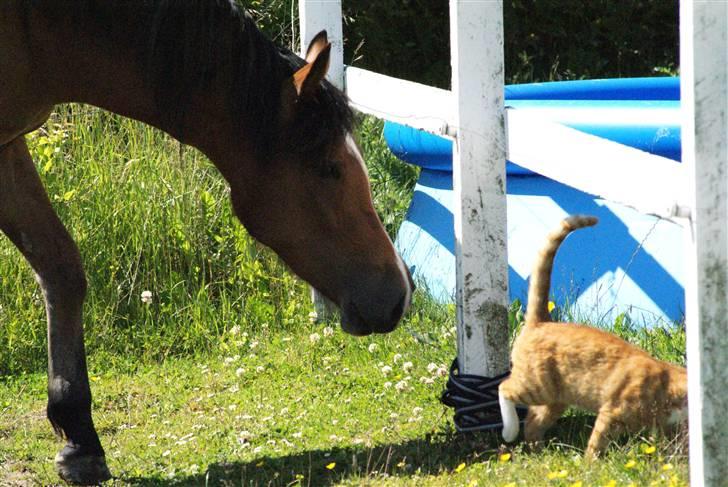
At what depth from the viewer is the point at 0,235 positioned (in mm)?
5641

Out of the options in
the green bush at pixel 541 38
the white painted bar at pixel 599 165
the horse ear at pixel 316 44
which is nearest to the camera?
the white painted bar at pixel 599 165

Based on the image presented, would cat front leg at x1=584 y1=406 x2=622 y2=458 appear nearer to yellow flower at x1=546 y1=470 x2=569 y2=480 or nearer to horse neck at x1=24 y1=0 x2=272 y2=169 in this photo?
yellow flower at x1=546 y1=470 x2=569 y2=480

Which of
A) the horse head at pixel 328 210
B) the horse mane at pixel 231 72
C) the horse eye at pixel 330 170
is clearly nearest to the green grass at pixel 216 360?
the horse head at pixel 328 210

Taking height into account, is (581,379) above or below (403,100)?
below

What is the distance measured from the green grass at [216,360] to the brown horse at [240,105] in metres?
0.56

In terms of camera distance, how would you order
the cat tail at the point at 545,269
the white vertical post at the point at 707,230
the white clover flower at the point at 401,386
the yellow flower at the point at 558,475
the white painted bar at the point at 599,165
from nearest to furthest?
the white vertical post at the point at 707,230
the white painted bar at the point at 599,165
the yellow flower at the point at 558,475
the cat tail at the point at 545,269
the white clover flower at the point at 401,386

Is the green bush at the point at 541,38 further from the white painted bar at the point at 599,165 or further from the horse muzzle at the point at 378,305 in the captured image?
the horse muzzle at the point at 378,305

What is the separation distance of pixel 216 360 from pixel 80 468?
1.41m

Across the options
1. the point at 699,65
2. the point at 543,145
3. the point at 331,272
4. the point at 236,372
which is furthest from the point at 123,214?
the point at 699,65

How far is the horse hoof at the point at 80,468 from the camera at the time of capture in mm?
3717

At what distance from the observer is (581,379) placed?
10.5ft

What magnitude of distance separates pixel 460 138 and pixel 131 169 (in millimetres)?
2830

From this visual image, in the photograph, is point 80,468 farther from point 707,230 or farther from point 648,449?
point 707,230

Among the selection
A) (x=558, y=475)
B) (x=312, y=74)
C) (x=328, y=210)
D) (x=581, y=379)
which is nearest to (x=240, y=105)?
(x=312, y=74)
